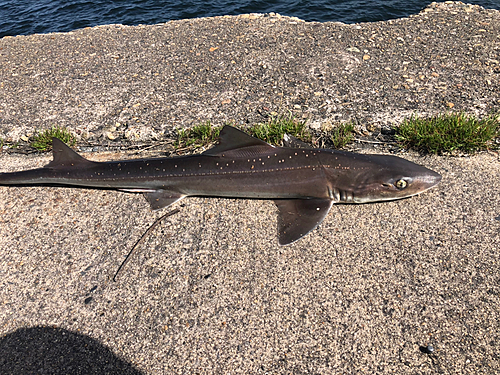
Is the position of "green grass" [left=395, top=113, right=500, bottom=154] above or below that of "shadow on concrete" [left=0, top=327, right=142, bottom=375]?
above

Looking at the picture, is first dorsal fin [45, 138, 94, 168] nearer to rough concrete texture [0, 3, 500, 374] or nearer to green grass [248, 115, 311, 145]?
rough concrete texture [0, 3, 500, 374]

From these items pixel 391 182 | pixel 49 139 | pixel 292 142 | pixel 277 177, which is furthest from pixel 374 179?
pixel 49 139

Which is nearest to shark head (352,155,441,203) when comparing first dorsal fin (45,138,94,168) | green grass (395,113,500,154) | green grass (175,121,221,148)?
green grass (395,113,500,154)

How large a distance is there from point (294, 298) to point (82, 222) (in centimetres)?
230

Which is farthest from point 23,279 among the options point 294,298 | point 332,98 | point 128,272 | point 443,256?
point 332,98

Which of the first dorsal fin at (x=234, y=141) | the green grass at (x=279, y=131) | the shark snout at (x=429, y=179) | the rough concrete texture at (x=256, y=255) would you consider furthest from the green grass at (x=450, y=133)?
the first dorsal fin at (x=234, y=141)

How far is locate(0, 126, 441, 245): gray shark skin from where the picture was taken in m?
3.56

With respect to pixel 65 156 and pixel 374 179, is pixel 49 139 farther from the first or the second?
pixel 374 179

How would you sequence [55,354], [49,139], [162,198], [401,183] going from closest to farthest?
[55,354] → [401,183] → [162,198] → [49,139]

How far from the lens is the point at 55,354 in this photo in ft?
8.94

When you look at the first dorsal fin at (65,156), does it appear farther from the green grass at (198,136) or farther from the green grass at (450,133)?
the green grass at (450,133)

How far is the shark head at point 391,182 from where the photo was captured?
354 centimetres

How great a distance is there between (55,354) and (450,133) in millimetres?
4394

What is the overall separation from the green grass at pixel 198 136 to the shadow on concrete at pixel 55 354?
253 cm
